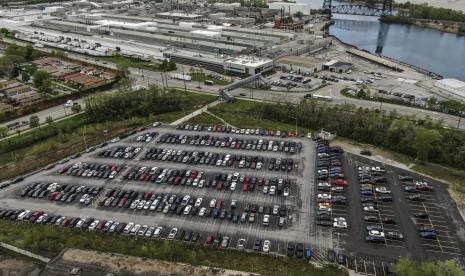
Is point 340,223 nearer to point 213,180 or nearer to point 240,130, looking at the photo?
point 213,180

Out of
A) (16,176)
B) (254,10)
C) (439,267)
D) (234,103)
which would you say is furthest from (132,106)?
(254,10)

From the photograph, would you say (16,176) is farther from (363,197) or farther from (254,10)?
(254,10)

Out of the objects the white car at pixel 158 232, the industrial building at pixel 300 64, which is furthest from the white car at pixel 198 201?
the industrial building at pixel 300 64

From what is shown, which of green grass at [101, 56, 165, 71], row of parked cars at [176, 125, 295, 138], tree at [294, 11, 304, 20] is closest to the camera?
row of parked cars at [176, 125, 295, 138]

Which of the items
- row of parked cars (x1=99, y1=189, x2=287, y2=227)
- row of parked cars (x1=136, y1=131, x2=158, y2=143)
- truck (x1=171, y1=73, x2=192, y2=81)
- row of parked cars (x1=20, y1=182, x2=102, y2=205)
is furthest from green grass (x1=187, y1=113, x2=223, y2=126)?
row of parked cars (x1=20, y1=182, x2=102, y2=205)

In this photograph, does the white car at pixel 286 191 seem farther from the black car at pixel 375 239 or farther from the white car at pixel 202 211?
the black car at pixel 375 239

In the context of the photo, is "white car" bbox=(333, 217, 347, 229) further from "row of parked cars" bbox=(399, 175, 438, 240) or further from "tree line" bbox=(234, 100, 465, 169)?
"tree line" bbox=(234, 100, 465, 169)
